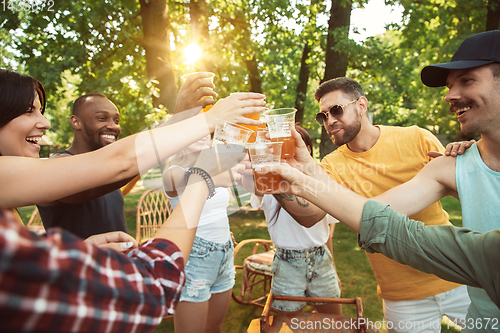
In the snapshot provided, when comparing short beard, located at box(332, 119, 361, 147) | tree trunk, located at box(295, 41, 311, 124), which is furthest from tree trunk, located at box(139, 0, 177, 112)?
tree trunk, located at box(295, 41, 311, 124)

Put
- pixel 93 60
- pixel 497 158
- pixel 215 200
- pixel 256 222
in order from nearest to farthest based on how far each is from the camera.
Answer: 1. pixel 497 158
2. pixel 215 200
3. pixel 93 60
4. pixel 256 222

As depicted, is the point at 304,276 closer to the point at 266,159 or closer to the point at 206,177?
the point at 266,159

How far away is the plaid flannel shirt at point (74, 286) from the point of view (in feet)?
1.68

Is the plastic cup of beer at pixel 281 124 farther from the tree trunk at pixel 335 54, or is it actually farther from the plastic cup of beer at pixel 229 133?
the tree trunk at pixel 335 54

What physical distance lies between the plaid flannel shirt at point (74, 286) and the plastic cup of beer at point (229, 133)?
745 mm

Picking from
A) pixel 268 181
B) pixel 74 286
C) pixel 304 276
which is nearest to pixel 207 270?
pixel 304 276

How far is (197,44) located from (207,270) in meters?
6.92

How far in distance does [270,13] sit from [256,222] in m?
6.29

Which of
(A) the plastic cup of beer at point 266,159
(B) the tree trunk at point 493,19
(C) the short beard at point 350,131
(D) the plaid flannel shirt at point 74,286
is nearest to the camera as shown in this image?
(D) the plaid flannel shirt at point 74,286

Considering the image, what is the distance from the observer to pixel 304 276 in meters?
2.86

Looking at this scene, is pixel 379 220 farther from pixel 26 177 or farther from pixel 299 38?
pixel 299 38

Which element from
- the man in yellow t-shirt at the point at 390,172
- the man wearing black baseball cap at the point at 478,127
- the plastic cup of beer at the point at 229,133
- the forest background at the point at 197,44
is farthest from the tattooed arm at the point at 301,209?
the forest background at the point at 197,44

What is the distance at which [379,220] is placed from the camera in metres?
1.42

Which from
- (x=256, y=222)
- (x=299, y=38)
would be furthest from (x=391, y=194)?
(x=299, y=38)
